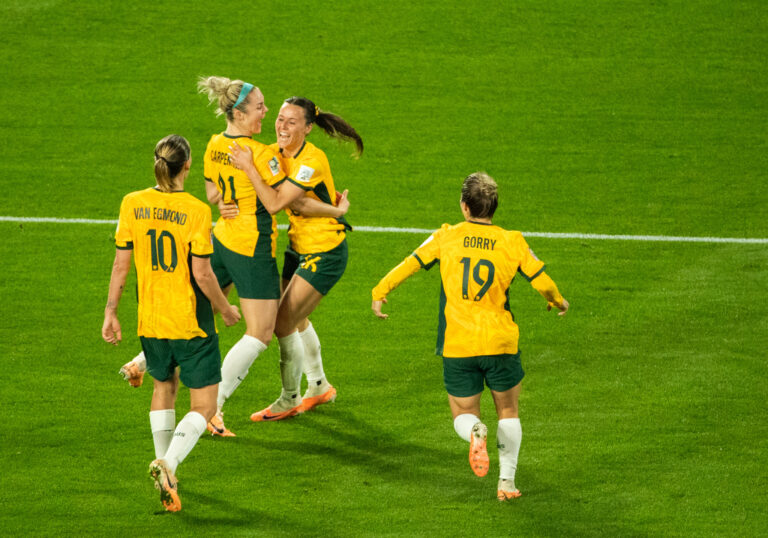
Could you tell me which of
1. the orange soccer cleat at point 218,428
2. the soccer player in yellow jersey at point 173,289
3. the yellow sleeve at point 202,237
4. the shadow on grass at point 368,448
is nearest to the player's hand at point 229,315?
the soccer player in yellow jersey at point 173,289

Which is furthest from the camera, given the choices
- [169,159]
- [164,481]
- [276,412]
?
[276,412]

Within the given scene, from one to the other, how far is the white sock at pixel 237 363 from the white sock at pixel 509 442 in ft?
5.81

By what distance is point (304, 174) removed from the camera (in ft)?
23.8

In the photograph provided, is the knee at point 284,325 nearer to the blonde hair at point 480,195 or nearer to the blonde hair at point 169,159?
the blonde hair at point 169,159

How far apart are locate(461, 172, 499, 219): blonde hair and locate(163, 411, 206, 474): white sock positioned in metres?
1.93

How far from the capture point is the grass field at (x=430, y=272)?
6.51m

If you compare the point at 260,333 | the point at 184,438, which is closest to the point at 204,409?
the point at 184,438

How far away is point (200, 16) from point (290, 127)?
10.2 metres

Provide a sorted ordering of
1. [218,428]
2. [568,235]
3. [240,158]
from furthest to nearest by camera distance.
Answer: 1. [568,235]
2. [218,428]
3. [240,158]

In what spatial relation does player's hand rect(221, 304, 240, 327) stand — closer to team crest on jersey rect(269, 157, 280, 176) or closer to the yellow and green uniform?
the yellow and green uniform

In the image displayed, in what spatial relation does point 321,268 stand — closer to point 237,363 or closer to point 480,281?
point 237,363

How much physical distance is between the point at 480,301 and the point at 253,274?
171cm

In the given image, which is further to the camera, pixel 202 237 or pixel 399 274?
pixel 399 274

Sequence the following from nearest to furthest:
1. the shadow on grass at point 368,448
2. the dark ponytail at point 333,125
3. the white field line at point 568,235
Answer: the shadow on grass at point 368,448, the dark ponytail at point 333,125, the white field line at point 568,235
